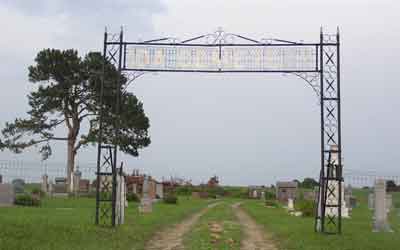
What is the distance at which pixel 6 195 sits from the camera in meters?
27.0

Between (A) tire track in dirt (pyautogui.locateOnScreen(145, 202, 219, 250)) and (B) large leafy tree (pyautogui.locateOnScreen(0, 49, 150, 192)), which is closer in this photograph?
(A) tire track in dirt (pyautogui.locateOnScreen(145, 202, 219, 250))

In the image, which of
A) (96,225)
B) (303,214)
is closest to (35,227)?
(96,225)

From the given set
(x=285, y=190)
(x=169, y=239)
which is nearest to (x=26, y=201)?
(x=169, y=239)

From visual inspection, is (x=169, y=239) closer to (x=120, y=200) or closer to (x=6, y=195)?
(x=120, y=200)

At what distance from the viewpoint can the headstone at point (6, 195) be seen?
26.8 meters

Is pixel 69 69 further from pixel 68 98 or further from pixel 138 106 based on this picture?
pixel 138 106

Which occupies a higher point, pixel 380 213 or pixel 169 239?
pixel 380 213

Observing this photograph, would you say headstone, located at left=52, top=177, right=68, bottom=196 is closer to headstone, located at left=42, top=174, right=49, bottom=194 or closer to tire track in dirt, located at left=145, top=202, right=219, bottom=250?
headstone, located at left=42, top=174, right=49, bottom=194

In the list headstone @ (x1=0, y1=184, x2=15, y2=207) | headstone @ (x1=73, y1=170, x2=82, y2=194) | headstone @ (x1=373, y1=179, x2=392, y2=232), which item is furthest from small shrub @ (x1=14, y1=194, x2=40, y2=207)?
headstone @ (x1=373, y1=179, x2=392, y2=232)

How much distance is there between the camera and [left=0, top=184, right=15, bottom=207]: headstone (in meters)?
26.8

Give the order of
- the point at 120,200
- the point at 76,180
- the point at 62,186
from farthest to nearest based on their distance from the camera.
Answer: the point at 76,180
the point at 62,186
the point at 120,200

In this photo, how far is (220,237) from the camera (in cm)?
1627

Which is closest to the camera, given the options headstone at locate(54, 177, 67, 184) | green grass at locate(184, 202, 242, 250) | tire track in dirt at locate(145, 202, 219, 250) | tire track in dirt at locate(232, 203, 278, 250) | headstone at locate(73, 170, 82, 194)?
green grass at locate(184, 202, 242, 250)

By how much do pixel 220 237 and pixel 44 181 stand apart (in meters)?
30.6
